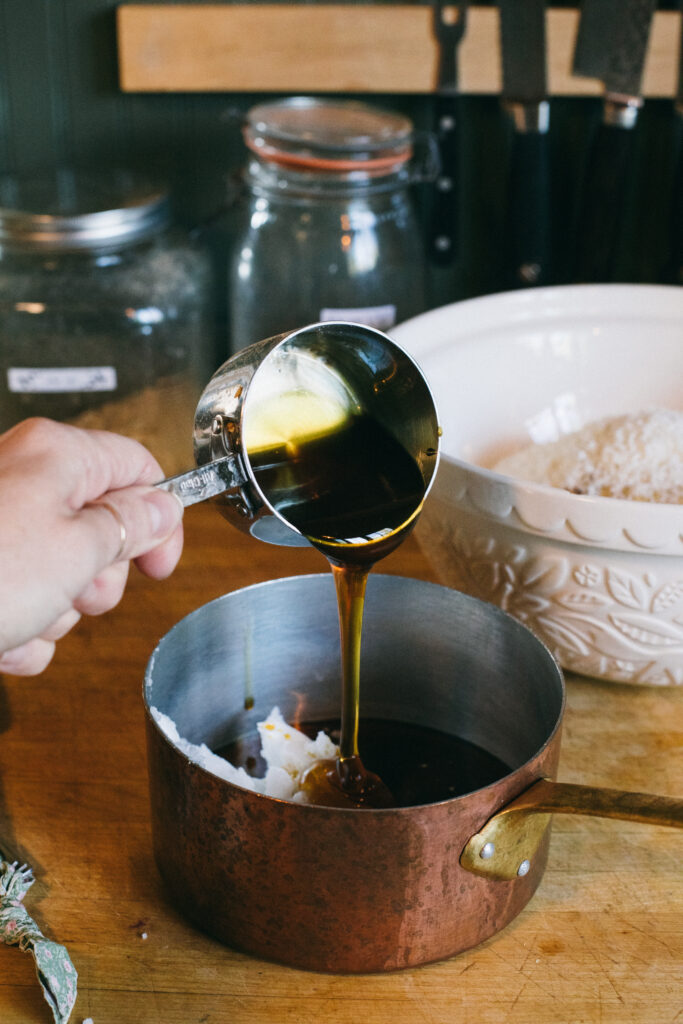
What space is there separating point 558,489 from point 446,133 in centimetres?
57

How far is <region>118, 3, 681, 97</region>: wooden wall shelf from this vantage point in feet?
3.26

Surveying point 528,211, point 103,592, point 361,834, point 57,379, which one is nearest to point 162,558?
point 103,592

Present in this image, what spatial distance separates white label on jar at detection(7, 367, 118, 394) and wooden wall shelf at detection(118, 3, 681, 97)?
299 mm

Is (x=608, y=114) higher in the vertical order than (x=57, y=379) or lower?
higher

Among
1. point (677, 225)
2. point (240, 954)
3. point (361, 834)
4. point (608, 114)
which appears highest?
point (608, 114)

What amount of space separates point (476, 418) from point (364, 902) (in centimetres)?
44

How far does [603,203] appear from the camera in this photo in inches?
39.9

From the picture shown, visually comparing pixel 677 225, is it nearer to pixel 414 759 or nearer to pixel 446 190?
pixel 446 190

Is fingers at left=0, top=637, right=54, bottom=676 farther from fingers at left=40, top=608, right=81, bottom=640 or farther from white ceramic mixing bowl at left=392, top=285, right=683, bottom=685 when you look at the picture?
white ceramic mixing bowl at left=392, top=285, right=683, bottom=685

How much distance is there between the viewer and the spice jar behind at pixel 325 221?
916 millimetres

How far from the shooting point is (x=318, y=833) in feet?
1.51

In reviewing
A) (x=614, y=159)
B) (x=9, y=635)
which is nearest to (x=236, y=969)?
(x=9, y=635)

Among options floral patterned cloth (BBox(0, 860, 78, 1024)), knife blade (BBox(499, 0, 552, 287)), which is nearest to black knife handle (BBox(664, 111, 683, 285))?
knife blade (BBox(499, 0, 552, 287))

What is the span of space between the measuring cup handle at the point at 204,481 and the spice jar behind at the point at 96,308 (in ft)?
1.47
